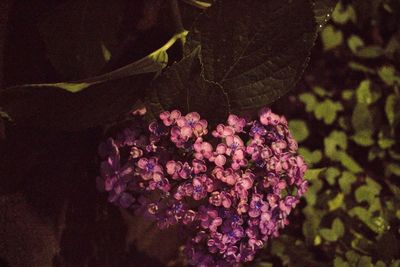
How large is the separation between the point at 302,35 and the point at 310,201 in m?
0.76

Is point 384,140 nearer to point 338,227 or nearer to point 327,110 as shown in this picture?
point 327,110

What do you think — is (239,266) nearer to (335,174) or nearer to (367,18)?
(335,174)

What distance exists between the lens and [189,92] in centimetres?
89

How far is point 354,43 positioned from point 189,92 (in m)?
1.03

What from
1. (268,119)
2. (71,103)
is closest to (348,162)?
(268,119)

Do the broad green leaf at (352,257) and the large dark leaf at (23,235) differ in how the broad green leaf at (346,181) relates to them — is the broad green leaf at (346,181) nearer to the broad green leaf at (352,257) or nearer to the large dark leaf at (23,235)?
the broad green leaf at (352,257)

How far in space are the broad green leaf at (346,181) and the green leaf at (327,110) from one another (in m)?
0.19

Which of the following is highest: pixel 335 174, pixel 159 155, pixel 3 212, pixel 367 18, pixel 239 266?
pixel 159 155

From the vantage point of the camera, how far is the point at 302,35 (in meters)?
0.89

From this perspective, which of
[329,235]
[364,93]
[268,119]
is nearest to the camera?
[268,119]

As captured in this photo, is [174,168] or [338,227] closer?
[174,168]

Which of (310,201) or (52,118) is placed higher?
(52,118)

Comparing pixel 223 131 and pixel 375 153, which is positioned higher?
pixel 223 131

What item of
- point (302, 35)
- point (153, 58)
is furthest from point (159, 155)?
point (302, 35)
